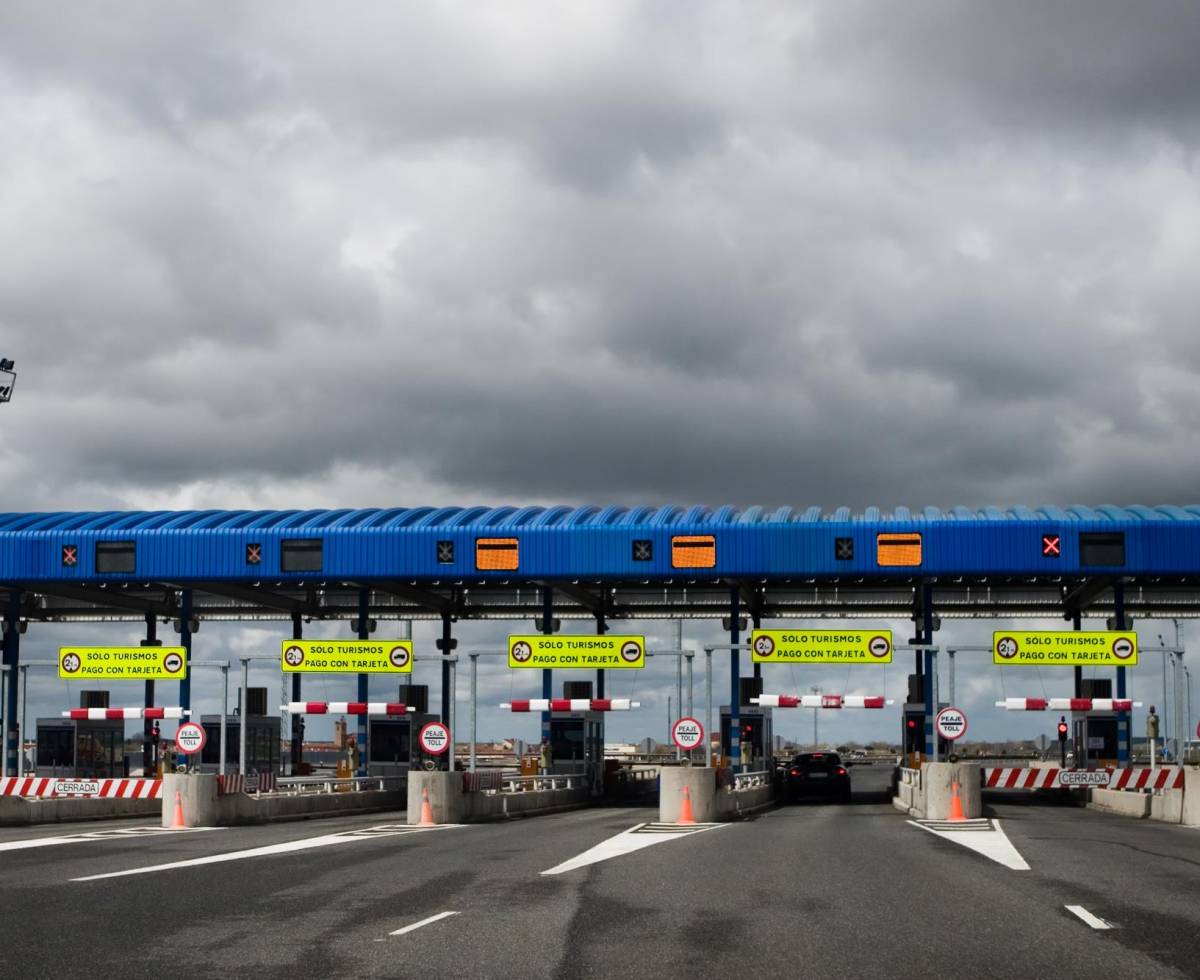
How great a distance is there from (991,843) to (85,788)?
26925mm

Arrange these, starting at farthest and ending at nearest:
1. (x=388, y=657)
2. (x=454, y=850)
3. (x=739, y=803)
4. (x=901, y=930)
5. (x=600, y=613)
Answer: (x=600, y=613) < (x=388, y=657) < (x=739, y=803) < (x=454, y=850) < (x=901, y=930)

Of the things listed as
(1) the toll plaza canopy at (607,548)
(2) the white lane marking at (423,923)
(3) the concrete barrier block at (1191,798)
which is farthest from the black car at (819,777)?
(2) the white lane marking at (423,923)

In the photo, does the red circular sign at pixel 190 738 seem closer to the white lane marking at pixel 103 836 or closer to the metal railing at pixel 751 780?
the white lane marking at pixel 103 836

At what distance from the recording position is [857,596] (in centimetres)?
5503

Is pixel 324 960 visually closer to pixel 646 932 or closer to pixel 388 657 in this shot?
pixel 646 932

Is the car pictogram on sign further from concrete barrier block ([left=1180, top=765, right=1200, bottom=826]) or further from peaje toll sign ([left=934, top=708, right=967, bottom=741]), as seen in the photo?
concrete barrier block ([left=1180, top=765, right=1200, bottom=826])

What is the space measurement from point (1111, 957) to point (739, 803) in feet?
85.4

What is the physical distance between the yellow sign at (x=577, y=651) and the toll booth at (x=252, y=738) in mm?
11204

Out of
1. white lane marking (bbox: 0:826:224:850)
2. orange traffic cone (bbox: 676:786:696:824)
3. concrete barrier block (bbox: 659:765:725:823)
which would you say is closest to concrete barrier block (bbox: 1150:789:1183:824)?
concrete barrier block (bbox: 659:765:725:823)

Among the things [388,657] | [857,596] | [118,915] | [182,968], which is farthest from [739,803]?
[182,968]

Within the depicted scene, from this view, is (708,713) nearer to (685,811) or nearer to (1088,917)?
(685,811)

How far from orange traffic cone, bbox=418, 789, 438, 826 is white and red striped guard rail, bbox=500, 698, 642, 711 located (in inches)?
466

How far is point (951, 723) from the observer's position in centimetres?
3331

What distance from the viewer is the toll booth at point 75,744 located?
52500 mm
